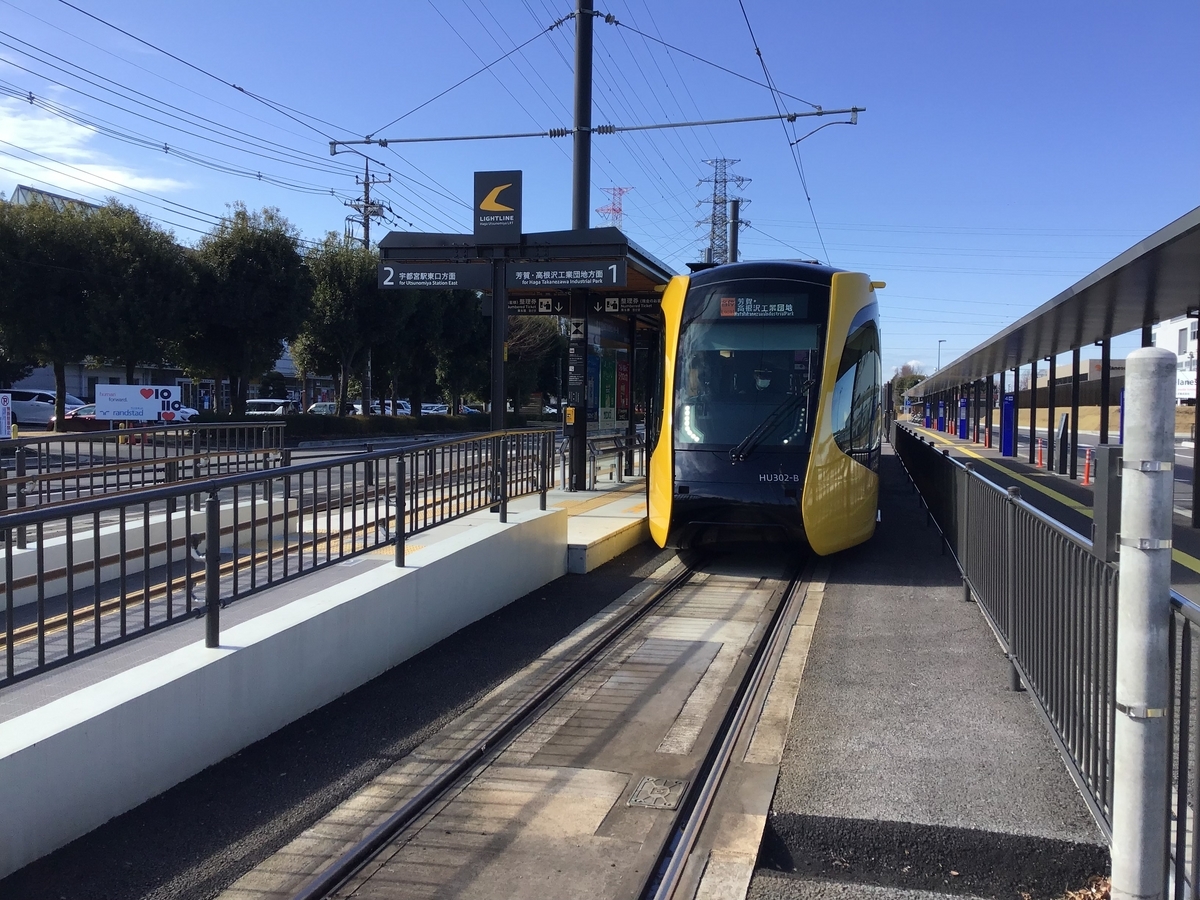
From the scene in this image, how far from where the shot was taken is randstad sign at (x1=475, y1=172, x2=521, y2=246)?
13.5 metres

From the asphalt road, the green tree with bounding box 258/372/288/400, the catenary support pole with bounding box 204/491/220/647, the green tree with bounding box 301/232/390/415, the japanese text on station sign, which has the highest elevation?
the green tree with bounding box 301/232/390/415

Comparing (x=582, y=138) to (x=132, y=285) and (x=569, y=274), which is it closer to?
(x=569, y=274)

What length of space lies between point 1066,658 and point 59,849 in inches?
172

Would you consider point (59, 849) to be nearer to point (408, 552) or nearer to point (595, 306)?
point (408, 552)

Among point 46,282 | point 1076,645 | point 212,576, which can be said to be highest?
point 46,282

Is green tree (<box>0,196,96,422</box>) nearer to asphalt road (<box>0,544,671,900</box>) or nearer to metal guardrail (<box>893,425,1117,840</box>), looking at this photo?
asphalt road (<box>0,544,671,900</box>)

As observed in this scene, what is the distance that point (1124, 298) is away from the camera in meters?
13.9

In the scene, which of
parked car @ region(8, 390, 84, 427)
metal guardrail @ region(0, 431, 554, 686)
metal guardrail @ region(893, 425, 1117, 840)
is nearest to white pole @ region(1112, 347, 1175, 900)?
metal guardrail @ region(893, 425, 1117, 840)

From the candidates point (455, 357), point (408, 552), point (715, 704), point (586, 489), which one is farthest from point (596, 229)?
point (455, 357)

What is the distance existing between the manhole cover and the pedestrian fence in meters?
1.73

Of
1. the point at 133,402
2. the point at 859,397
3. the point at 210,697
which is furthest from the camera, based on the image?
the point at 133,402

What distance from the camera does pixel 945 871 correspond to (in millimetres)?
3654

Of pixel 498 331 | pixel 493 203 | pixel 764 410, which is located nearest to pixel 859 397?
pixel 764 410

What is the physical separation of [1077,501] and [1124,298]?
3.96 meters
